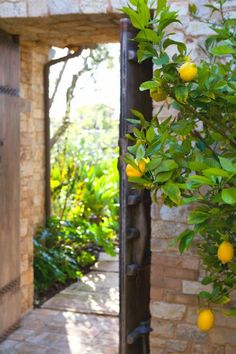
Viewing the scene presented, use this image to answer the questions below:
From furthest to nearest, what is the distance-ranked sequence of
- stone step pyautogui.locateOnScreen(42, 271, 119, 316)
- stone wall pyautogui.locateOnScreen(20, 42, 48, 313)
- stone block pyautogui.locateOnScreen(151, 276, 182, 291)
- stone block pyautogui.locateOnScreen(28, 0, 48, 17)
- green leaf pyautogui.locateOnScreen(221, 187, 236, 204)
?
stone step pyautogui.locateOnScreen(42, 271, 119, 316)
stone wall pyautogui.locateOnScreen(20, 42, 48, 313)
stone block pyautogui.locateOnScreen(28, 0, 48, 17)
stone block pyautogui.locateOnScreen(151, 276, 182, 291)
green leaf pyautogui.locateOnScreen(221, 187, 236, 204)

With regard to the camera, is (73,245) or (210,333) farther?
(73,245)

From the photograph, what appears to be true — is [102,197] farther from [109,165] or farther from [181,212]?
[181,212]

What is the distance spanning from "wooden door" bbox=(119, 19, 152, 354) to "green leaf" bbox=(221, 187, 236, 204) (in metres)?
1.65

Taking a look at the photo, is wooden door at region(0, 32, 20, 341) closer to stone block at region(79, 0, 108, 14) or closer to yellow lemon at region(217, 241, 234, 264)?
stone block at region(79, 0, 108, 14)

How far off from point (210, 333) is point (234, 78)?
1793 millimetres

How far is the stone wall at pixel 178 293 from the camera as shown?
3.36 meters

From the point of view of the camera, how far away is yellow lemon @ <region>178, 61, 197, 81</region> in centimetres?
205

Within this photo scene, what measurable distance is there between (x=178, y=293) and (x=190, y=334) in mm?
258

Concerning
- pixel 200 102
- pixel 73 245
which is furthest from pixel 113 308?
pixel 200 102

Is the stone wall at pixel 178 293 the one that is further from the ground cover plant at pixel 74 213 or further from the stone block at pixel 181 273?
the ground cover plant at pixel 74 213

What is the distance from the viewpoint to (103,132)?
10531 millimetres

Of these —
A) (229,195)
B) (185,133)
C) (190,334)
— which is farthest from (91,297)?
(229,195)

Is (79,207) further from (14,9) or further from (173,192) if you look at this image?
(173,192)

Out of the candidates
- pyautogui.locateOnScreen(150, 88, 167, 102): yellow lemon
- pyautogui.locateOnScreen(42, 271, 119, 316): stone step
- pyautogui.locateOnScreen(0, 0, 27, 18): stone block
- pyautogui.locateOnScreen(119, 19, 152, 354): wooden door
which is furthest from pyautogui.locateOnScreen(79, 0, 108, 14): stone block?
pyautogui.locateOnScreen(42, 271, 119, 316): stone step
